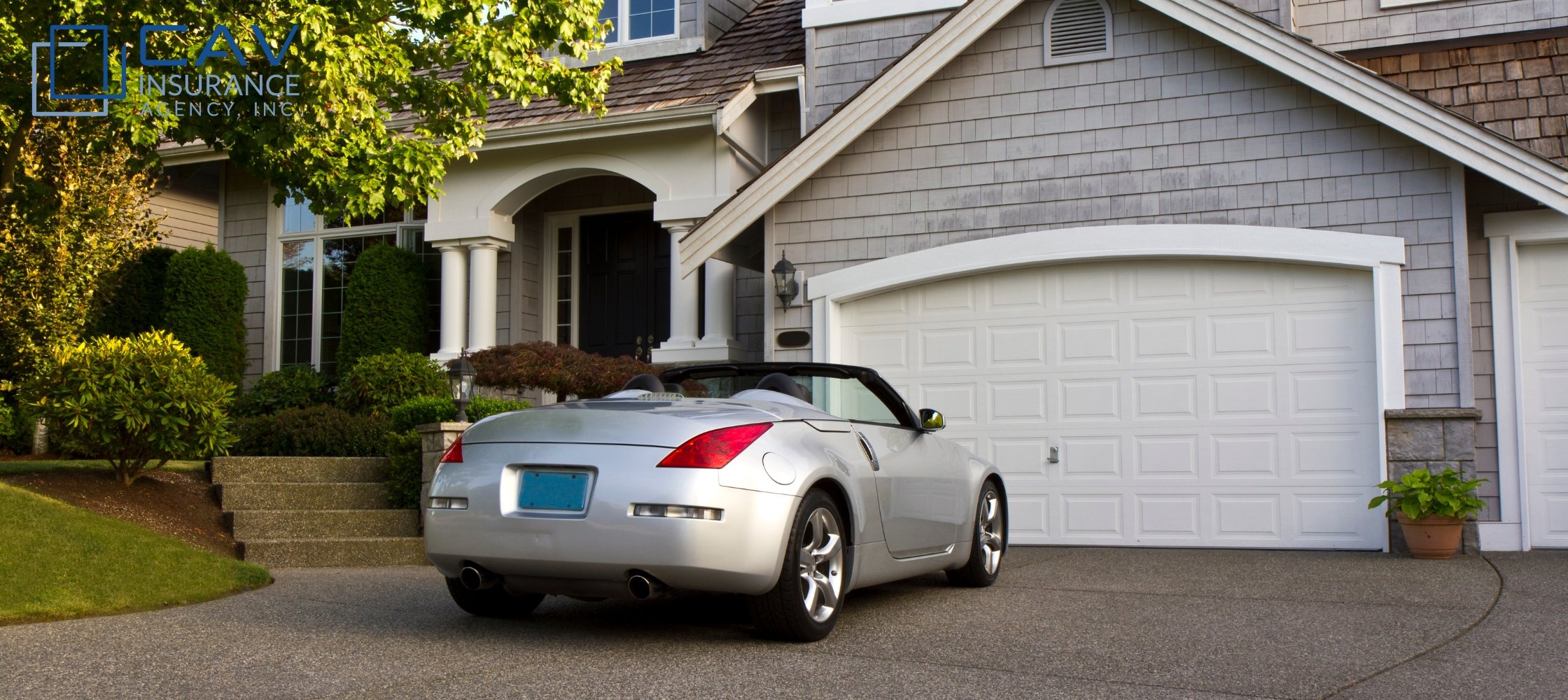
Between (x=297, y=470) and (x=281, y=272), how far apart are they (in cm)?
671

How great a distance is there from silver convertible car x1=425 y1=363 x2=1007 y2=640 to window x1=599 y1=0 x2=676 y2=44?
953 centimetres

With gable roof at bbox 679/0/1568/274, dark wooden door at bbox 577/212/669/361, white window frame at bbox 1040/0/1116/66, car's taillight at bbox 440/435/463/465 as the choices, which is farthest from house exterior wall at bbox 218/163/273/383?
car's taillight at bbox 440/435/463/465

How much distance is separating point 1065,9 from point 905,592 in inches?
225

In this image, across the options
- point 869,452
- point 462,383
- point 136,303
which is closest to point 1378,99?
point 869,452

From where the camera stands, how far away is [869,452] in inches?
235

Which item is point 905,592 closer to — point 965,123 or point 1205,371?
point 1205,371

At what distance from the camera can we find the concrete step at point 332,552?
8977mm

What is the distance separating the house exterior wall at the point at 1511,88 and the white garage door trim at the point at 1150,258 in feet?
4.64

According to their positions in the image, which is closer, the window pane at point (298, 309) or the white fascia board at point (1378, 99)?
the white fascia board at point (1378, 99)

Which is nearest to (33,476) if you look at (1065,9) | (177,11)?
(177,11)

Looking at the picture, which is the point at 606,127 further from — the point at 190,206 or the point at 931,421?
the point at 931,421

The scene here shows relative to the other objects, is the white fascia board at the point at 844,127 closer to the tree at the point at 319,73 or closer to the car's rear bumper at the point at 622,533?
the tree at the point at 319,73

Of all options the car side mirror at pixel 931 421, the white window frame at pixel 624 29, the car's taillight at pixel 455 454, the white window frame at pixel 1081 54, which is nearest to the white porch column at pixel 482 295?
the white window frame at pixel 624 29

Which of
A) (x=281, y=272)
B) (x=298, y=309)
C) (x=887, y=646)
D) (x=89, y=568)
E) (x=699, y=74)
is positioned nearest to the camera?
(x=887, y=646)
